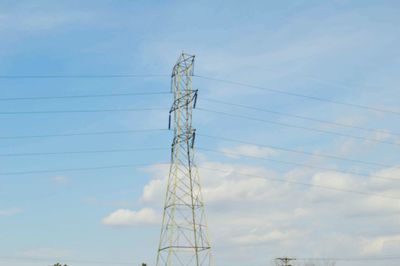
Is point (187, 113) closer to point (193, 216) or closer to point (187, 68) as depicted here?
point (187, 68)

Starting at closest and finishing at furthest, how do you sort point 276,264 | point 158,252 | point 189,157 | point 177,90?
point 158,252 < point 189,157 < point 177,90 < point 276,264

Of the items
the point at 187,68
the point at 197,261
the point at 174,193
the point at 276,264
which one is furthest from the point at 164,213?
the point at 276,264

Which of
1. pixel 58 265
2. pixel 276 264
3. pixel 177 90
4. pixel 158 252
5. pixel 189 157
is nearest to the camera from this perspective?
pixel 158 252

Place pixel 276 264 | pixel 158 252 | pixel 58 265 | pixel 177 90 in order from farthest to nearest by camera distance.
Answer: pixel 276 264
pixel 58 265
pixel 177 90
pixel 158 252

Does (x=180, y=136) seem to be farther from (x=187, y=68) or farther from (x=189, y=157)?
(x=187, y=68)

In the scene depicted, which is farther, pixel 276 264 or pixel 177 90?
pixel 276 264

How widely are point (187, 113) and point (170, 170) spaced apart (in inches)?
301

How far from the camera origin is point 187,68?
67500mm

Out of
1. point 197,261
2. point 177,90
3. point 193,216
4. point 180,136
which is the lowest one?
point 197,261

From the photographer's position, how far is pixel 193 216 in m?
59.3

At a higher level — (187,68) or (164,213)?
(187,68)

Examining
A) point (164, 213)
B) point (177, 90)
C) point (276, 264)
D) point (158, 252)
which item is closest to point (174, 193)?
point (164, 213)

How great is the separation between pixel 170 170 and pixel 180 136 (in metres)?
4.72

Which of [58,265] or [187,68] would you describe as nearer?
[187,68]
